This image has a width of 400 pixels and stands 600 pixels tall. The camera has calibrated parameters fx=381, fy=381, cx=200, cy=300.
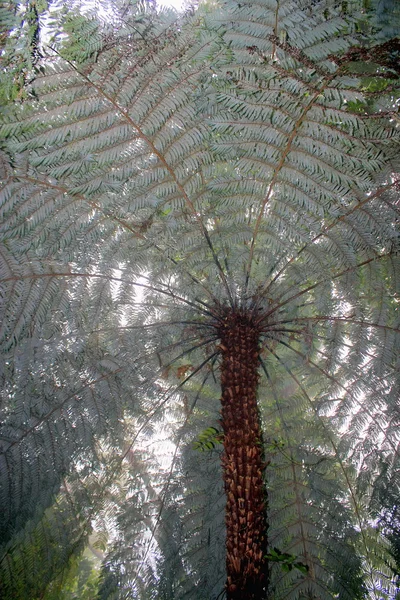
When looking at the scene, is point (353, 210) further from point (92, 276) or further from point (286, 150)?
point (92, 276)

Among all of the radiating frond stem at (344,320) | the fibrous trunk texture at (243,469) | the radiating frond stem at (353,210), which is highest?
the radiating frond stem at (353,210)

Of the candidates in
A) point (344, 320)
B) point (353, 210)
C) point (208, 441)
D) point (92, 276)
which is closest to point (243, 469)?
point (208, 441)

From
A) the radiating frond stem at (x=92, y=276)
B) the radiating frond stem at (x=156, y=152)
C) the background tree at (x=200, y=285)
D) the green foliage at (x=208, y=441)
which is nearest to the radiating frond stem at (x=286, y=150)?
the background tree at (x=200, y=285)

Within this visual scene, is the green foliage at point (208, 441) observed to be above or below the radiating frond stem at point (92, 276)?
below

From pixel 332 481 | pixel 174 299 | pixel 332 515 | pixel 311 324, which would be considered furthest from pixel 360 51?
pixel 332 515

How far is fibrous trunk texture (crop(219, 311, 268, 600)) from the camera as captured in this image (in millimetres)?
1289

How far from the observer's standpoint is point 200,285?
1910 millimetres

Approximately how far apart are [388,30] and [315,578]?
2.47m

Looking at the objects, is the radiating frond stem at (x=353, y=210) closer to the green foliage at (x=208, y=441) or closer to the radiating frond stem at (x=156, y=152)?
the radiating frond stem at (x=156, y=152)

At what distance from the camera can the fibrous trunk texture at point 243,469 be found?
129 centimetres

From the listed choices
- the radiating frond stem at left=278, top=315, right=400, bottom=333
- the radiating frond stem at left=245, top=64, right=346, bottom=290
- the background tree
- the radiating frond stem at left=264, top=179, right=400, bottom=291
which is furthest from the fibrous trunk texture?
the radiating frond stem at left=264, top=179, right=400, bottom=291

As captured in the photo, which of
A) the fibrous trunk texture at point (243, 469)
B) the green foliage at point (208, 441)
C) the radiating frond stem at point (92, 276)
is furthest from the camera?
the radiating frond stem at point (92, 276)

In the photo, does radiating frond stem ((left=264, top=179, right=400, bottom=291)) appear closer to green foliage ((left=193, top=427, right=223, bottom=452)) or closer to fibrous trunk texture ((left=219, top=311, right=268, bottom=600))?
fibrous trunk texture ((left=219, top=311, right=268, bottom=600))

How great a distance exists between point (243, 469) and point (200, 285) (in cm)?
87
